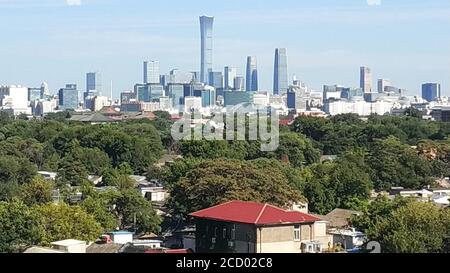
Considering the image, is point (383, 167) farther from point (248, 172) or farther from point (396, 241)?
point (396, 241)

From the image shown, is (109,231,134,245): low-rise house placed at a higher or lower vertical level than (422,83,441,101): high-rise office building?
lower

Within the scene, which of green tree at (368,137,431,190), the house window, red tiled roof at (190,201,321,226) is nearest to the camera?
red tiled roof at (190,201,321,226)

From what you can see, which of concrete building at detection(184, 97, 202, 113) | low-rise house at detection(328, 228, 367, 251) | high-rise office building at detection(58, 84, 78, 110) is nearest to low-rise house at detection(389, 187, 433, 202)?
low-rise house at detection(328, 228, 367, 251)

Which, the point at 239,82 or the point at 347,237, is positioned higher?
the point at 239,82

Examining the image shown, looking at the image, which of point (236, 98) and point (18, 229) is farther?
point (236, 98)

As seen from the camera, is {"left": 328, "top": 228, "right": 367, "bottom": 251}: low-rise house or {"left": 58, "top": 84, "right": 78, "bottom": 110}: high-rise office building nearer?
{"left": 328, "top": 228, "right": 367, "bottom": 251}: low-rise house

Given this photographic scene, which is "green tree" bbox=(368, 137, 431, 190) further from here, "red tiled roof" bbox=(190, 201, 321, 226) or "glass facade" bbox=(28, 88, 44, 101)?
"glass facade" bbox=(28, 88, 44, 101)

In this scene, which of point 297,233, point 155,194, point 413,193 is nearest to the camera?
point 297,233

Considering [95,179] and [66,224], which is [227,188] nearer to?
[66,224]

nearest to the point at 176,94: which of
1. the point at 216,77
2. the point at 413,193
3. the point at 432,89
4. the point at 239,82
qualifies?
the point at 239,82
